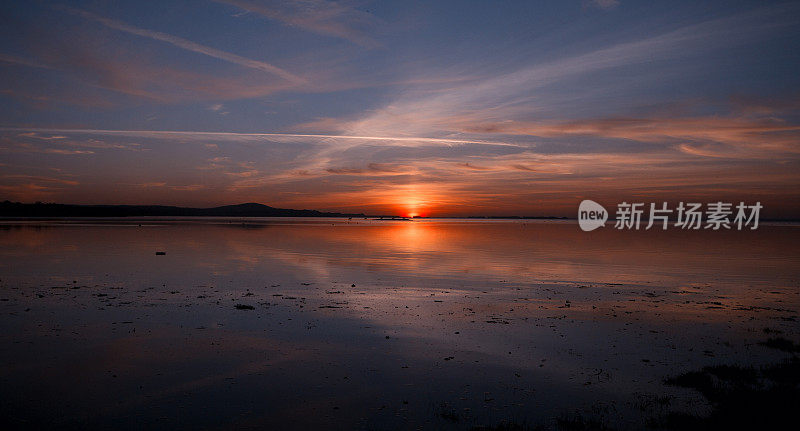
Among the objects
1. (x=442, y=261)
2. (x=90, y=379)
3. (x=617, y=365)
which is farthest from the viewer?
(x=442, y=261)

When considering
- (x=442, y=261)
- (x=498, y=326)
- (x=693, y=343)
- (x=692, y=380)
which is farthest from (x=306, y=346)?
(x=442, y=261)

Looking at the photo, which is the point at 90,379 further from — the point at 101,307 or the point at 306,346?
the point at 101,307

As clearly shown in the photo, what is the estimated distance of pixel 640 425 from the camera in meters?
9.66

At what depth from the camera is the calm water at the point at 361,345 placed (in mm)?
10383

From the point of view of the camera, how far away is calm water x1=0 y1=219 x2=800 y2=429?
34.1ft

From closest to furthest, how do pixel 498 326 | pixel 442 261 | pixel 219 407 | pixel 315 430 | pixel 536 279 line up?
A: pixel 315 430
pixel 219 407
pixel 498 326
pixel 536 279
pixel 442 261

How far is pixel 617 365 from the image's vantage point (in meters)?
13.3

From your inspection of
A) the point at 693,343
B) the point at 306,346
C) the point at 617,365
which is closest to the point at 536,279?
the point at 693,343

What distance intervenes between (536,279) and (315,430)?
2316 cm

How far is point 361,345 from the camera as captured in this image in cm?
1509

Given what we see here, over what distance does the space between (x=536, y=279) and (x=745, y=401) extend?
19840mm

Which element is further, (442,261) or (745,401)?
(442,261)

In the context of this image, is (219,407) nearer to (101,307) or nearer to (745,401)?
(745,401)

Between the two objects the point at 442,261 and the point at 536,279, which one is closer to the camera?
the point at 536,279
